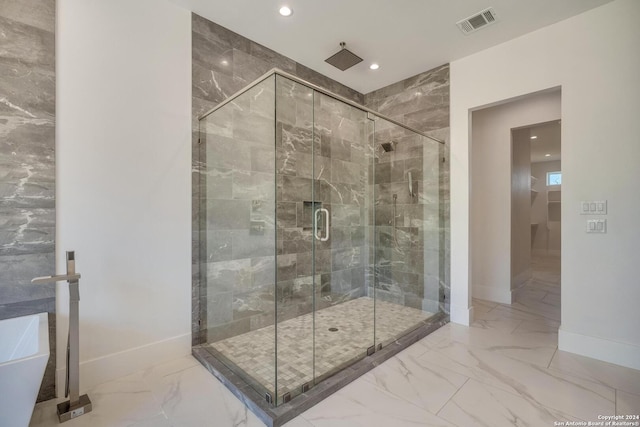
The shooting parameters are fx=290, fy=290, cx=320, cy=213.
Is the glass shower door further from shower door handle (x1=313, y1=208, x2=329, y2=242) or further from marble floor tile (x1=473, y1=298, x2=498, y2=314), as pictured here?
marble floor tile (x1=473, y1=298, x2=498, y2=314)

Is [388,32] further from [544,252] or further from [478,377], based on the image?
[544,252]

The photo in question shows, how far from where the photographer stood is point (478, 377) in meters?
2.04

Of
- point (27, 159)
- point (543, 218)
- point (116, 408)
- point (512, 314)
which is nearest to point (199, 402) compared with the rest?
point (116, 408)

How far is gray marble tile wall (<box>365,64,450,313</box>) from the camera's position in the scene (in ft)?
10.7

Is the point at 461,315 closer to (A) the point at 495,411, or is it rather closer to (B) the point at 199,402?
(A) the point at 495,411

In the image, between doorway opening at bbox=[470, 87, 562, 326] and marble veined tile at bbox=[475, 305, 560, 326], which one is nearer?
marble veined tile at bbox=[475, 305, 560, 326]

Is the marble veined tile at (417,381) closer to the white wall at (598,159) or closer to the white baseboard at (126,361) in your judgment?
the white wall at (598,159)

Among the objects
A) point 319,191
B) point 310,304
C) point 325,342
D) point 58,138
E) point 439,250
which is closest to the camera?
point 58,138

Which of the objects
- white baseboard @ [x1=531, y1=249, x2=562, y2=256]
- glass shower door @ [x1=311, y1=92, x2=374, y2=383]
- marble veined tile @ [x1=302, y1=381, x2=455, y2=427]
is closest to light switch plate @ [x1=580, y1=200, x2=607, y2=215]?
glass shower door @ [x1=311, y1=92, x2=374, y2=383]

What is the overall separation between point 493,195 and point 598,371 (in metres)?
2.33

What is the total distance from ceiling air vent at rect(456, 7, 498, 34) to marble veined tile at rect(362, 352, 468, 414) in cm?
287

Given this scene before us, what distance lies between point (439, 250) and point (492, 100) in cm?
165

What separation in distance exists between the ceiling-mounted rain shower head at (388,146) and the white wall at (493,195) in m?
1.31

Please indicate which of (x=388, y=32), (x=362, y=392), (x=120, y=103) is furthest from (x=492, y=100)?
(x=120, y=103)
